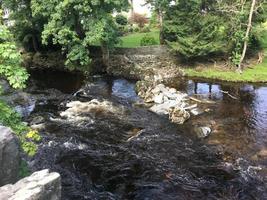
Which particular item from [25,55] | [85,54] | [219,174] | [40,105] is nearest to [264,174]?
[219,174]

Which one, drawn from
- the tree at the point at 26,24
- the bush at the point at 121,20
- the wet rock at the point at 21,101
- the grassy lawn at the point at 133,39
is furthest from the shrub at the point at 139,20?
the wet rock at the point at 21,101

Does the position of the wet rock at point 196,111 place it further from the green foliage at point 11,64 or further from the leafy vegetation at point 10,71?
the green foliage at point 11,64

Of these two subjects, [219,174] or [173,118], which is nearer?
[219,174]

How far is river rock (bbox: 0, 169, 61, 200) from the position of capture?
1063cm

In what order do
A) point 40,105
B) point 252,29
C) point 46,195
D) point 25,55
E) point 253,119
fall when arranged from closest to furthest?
point 46,195 → point 253,119 → point 40,105 → point 252,29 → point 25,55

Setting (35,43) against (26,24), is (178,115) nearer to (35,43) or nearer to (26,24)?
(26,24)

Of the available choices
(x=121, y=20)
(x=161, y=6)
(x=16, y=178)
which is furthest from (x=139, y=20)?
(x=16, y=178)

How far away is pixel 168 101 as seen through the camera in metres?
31.9

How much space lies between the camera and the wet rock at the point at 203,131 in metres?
25.8

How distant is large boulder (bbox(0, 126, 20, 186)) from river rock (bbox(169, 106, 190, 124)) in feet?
55.1

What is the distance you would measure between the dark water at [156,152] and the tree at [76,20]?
19.3ft

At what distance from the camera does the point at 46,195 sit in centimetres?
1117

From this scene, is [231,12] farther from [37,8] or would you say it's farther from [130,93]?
[37,8]

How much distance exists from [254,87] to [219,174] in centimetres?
1769
